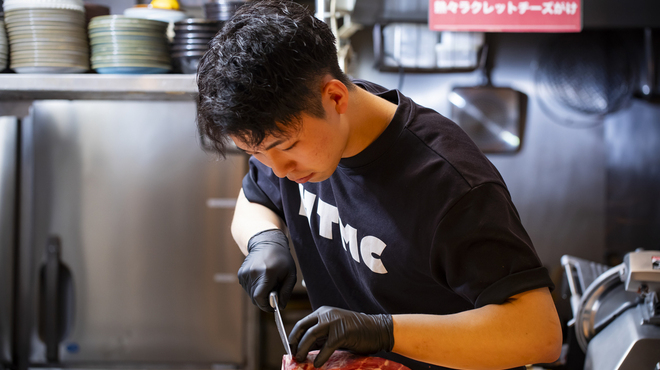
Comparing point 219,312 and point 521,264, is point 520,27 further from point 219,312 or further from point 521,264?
point 219,312

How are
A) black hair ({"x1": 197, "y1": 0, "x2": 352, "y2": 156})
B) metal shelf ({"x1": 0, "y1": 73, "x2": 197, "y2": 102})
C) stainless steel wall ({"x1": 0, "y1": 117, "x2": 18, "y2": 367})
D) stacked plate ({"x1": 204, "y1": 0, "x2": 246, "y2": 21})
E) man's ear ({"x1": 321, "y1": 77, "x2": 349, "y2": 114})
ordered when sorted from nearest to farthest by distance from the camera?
black hair ({"x1": 197, "y1": 0, "x2": 352, "y2": 156}) → man's ear ({"x1": 321, "y1": 77, "x2": 349, "y2": 114}) → metal shelf ({"x1": 0, "y1": 73, "x2": 197, "y2": 102}) → stacked plate ({"x1": 204, "y1": 0, "x2": 246, "y2": 21}) → stainless steel wall ({"x1": 0, "y1": 117, "x2": 18, "y2": 367})

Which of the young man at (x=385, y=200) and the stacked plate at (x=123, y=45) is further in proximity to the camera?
the stacked plate at (x=123, y=45)

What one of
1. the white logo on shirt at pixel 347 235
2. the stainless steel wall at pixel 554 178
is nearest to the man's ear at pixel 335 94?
the white logo on shirt at pixel 347 235

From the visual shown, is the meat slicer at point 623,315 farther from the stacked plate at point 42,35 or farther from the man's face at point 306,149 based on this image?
the stacked plate at point 42,35

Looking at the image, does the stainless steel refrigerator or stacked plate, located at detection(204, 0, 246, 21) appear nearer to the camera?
stacked plate, located at detection(204, 0, 246, 21)

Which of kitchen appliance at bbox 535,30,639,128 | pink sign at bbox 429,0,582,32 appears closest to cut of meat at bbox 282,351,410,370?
pink sign at bbox 429,0,582,32

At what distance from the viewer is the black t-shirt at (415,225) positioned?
93 cm

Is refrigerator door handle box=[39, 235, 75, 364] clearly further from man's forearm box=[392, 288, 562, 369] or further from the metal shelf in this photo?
man's forearm box=[392, 288, 562, 369]

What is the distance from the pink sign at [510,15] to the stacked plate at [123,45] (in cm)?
103

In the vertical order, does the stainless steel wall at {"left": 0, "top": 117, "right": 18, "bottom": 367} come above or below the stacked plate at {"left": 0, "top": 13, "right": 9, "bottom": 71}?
below

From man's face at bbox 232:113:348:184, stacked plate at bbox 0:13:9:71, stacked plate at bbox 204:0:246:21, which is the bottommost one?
man's face at bbox 232:113:348:184

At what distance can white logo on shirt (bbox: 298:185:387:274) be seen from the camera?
44.9 inches

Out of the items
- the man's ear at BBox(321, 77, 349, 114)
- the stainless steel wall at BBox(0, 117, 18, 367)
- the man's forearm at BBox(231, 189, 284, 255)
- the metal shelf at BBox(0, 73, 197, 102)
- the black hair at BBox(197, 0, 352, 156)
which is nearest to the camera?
the black hair at BBox(197, 0, 352, 156)

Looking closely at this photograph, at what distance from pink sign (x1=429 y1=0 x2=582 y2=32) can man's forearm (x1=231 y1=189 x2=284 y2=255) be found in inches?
28.5
